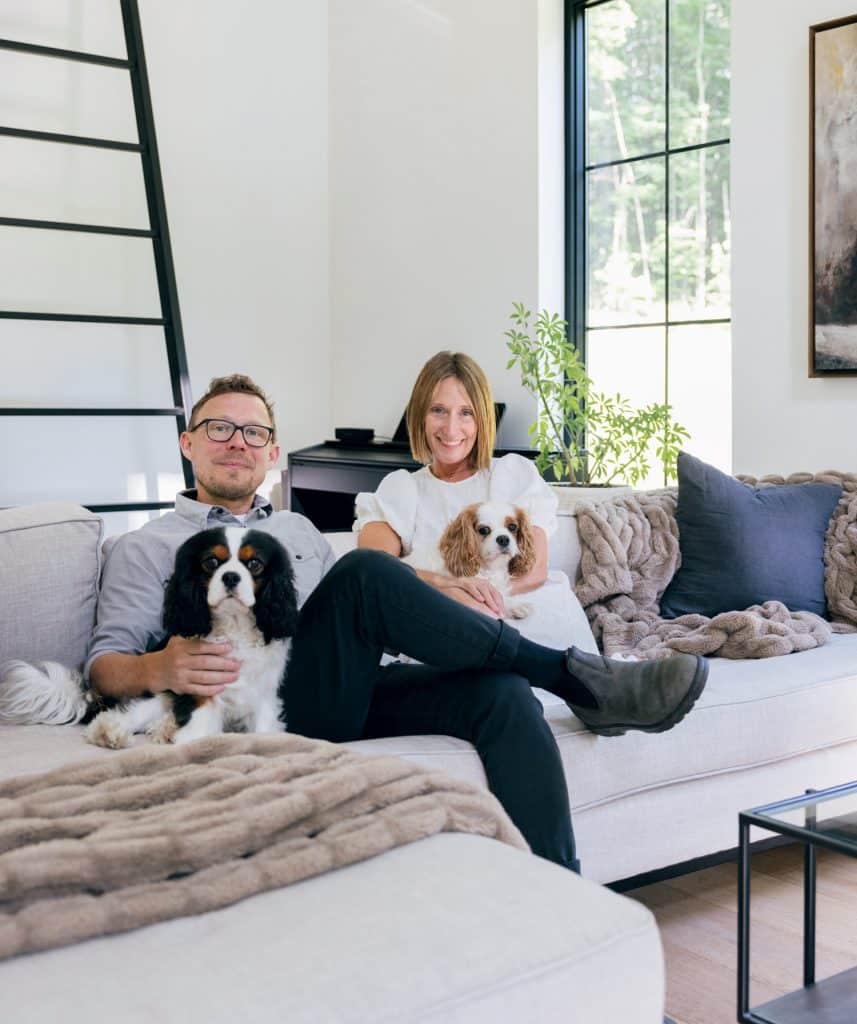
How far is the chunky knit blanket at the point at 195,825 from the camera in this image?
3.78ft

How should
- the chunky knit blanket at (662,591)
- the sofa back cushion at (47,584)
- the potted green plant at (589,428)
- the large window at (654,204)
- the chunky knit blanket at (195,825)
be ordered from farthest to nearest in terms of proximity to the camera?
the large window at (654,204), the potted green plant at (589,428), the chunky knit blanket at (662,591), the sofa back cushion at (47,584), the chunky knit blanket at (195,825)

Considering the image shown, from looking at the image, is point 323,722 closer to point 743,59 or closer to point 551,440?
point 551,440

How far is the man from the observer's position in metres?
1.89

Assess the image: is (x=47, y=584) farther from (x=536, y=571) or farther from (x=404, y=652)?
(x=536, y=571)

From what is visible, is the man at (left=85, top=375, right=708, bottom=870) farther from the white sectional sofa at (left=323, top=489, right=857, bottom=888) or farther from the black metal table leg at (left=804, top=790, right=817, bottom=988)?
the black metal table leg at (left=804, top=790, right=817, bottom=988)

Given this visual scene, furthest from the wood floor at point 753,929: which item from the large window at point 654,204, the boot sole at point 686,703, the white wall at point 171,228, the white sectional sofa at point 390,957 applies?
the white wall at point 171,228

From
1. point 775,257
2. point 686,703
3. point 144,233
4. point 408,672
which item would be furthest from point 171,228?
point 686,703

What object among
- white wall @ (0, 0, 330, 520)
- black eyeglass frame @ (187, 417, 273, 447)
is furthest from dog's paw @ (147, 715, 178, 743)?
white wall @ (0, 0, 330, 520)

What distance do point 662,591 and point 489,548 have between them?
0.74 meters

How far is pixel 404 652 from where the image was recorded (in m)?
2.01

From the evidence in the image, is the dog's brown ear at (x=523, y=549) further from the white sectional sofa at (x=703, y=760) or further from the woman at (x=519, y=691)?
the white sectional sofa at (x=703, y=760)

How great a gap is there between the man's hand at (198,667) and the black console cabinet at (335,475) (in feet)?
8.07

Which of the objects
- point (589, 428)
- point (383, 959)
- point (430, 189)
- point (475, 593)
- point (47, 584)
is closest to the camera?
point (383, 959)

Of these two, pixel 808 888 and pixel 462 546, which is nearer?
pixel 808 888
